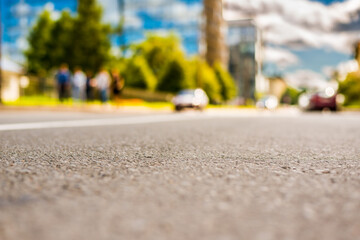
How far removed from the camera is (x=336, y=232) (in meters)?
1.45

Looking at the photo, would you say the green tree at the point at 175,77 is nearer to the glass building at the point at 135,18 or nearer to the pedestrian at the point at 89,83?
the pedestrian at the point at 89,83

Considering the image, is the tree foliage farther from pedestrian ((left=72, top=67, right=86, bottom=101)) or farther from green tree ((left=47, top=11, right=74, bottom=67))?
pedestrian ((left=72, top=67, right=86, bottom=101))

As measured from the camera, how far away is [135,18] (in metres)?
74.2

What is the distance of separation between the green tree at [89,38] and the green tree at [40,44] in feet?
12.8

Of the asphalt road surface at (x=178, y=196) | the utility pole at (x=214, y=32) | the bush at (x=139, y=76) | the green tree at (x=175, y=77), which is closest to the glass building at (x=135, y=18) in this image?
the utility pole at (x=214, y=32)

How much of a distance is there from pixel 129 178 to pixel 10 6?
88.7 metres

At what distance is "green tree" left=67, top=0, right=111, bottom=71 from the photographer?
33.1 m

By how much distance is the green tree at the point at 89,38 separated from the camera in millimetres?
Result: 33062

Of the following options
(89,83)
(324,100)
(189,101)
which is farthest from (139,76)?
(324,100)

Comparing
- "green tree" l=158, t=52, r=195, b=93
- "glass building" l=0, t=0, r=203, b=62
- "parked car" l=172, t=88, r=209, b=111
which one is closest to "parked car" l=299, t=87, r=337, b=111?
"parked car" l=172, t=88, r=209, b=111

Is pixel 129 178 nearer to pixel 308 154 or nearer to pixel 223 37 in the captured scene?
pixel 308 154

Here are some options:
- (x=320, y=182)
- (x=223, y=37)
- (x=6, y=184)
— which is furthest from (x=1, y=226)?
(x=223, y=37)

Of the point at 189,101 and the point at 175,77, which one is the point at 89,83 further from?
the point at 175,77

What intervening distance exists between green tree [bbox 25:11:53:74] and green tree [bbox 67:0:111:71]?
3.90 m
